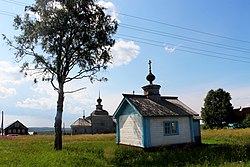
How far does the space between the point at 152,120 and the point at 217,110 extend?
47288 mm

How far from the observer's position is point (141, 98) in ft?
80.1

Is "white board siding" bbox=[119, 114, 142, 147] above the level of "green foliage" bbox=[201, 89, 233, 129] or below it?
below

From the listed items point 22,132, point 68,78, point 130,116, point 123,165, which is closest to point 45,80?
point 68,78

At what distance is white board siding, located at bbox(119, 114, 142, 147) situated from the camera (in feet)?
72.3

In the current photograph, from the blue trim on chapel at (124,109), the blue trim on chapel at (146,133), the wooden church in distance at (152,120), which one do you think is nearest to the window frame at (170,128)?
the wooden church in distance at (152,120)

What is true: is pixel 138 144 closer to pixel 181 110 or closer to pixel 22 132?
pixel 181 110

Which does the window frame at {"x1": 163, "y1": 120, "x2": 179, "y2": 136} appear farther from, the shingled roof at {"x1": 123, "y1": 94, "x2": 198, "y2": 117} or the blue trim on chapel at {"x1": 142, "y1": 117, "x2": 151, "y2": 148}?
the blue trim on chapel at {"x1": 142, "y1": 117, "x2": 151, "y2": 148}

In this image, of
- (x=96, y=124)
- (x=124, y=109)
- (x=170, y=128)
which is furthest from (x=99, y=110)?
(x=170, y=128)

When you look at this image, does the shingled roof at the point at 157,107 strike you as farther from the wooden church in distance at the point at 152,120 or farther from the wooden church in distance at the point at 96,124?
the wooden church in distance at the point at 96,124

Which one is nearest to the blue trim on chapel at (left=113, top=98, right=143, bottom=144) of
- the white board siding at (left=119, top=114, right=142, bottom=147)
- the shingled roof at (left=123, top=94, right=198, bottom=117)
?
the white board siding at (left=119, top=114, right=142, bottom=147)

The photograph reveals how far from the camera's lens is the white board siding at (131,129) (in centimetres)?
2203

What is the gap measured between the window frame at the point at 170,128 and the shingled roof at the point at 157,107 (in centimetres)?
82

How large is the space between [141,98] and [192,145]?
6.19m

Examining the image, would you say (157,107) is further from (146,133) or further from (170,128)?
(146,133)
